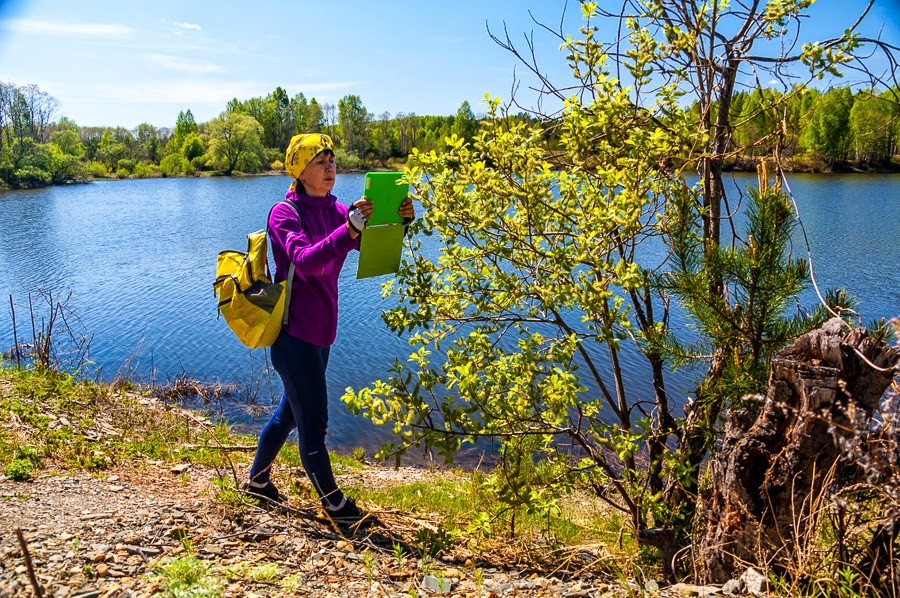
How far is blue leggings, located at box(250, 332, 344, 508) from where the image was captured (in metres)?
4.07

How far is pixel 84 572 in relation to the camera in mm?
3213

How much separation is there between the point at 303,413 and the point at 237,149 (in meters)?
87.4

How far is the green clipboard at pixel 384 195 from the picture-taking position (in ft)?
12.6

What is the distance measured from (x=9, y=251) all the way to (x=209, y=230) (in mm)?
8698

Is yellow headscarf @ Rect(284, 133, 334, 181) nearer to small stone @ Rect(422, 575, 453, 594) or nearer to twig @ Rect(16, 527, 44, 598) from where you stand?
small stone @ Rect(422, 575, 453, 594)

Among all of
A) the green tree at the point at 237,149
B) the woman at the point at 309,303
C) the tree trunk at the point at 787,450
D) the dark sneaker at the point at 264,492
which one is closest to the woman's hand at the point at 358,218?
the woman at the point at 309,303

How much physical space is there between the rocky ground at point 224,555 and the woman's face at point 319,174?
82.3 inches

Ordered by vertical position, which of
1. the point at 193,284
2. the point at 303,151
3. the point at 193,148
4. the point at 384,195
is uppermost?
the point at 193,148

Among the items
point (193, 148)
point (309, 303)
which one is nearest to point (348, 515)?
point (309, 303)

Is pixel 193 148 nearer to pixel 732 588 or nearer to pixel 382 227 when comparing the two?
pixel 382 227

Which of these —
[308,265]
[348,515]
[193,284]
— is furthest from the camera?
[193,284]

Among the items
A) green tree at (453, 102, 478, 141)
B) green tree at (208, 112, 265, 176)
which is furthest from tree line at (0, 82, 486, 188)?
green tree at (453, 102, 478, 141)

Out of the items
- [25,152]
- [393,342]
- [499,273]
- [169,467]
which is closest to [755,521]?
[499,273]

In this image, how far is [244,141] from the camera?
84.6 metres
